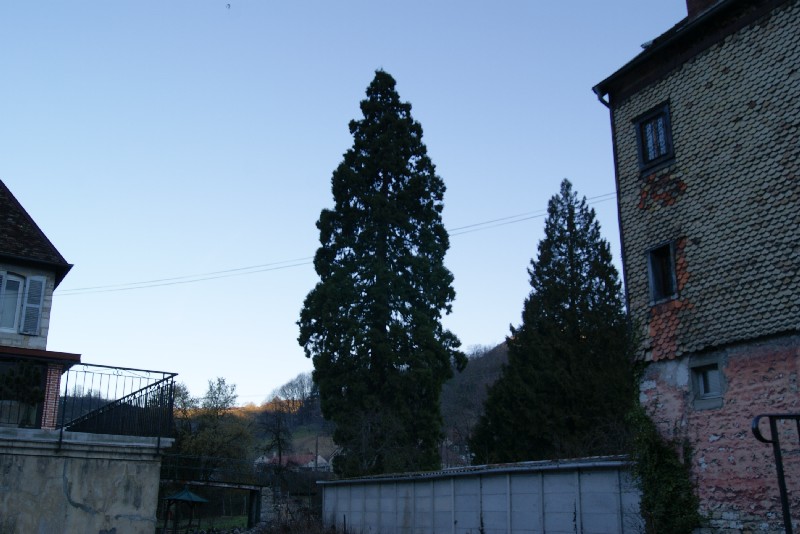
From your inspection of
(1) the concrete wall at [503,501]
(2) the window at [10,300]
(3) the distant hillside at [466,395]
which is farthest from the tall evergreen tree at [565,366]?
(3) the distant hillside at [466,395]

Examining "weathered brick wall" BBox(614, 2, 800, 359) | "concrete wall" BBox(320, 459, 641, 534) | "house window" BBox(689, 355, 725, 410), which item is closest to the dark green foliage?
"concrete wall" BBox(320, 459, 641, 534)

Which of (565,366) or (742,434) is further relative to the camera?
(565,366)

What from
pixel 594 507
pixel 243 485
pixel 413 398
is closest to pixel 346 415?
pixel 413 398

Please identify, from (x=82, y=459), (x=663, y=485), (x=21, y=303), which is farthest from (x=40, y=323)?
(x=663, y=485)

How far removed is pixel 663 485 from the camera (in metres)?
14.4

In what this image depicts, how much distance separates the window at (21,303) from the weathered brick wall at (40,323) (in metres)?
0.12

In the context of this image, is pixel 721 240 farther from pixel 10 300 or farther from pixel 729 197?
pixel 10 300

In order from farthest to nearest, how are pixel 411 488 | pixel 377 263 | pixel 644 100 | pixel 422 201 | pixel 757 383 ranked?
pixel 422 201 < pixel 377 263 < pixel 411 488 < pixel 644 100 < pixel 757 383

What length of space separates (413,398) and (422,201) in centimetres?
972

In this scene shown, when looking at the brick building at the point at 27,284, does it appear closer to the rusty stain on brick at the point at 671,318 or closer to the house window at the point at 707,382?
the rusty stain on brick at the point at 671,318

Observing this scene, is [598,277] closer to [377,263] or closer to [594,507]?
[377,263]

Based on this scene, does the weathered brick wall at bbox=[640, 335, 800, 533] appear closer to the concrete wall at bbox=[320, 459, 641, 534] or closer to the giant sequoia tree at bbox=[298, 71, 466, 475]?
the concrete wall at bbox=[320, 459, 641, 534]

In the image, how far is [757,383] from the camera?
13.2 metres

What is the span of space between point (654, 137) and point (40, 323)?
64.6 ft
